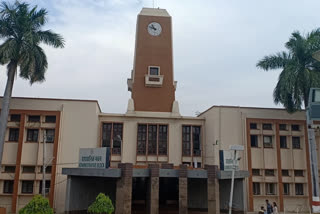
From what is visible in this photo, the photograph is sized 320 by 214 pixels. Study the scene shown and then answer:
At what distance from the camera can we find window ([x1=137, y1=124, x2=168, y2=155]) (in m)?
32.5

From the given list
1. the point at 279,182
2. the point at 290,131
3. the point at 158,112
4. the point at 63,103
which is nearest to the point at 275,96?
the point at 290,131

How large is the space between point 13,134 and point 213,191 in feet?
64.0

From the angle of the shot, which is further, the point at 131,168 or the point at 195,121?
the point at 195,121

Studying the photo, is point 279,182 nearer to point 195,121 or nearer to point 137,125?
point 195,121

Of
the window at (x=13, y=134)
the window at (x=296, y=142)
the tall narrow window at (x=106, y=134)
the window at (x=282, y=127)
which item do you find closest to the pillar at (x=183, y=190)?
the tall narrow window at (x=106, y=134)

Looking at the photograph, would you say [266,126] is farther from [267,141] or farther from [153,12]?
[153,12]

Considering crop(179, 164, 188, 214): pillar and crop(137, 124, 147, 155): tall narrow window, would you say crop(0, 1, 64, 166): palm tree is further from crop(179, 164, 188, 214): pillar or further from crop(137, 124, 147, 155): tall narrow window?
crop(179, 164, 188, 214): pillar

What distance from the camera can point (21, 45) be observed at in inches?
1065

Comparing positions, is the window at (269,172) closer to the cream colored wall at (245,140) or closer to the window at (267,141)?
the cream colored wall at (245,140)

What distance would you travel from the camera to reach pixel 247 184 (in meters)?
30.7

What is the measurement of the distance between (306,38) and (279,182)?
45.9 ft

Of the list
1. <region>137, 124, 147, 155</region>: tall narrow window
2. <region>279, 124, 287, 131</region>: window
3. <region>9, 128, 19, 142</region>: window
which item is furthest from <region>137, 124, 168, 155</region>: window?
<region>279, 124, 287, 131</region>: window

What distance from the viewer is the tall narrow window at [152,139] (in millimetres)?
32562

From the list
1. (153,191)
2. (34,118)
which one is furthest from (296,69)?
(34,118)
